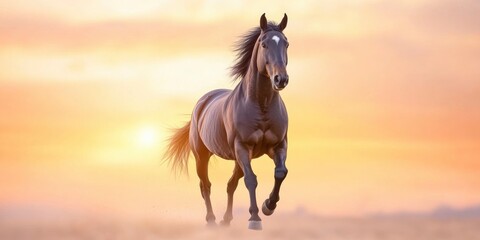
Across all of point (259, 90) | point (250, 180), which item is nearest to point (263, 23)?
point (259, 90)

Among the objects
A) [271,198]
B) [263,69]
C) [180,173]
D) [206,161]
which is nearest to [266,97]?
[263,69]

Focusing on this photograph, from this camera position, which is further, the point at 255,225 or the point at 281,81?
the point at 255,225

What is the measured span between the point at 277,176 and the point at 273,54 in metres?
1.83

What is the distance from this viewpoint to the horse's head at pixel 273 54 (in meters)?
14.1

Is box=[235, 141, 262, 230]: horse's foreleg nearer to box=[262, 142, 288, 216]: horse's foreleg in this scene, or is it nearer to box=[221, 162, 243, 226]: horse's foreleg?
box=[262, 142, 288, 216]: horse's foreleg

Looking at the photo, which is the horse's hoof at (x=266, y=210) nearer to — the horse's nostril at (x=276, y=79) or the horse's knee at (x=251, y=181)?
the horse's knee at (x=251, y=181)

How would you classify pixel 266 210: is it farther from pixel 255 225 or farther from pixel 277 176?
pixel 277 176

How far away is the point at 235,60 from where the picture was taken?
15.9 meters

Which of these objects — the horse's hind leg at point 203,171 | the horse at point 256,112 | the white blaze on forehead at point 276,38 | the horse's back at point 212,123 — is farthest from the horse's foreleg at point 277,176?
the horse's hind leg at point 203,171

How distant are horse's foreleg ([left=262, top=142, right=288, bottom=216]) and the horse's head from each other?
1.17 meters

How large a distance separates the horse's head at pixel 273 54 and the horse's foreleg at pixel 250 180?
3.94 ft

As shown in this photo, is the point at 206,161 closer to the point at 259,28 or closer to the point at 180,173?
the point at 180,173

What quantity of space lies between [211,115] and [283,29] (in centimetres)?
244

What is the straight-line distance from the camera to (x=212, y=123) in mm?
16453
